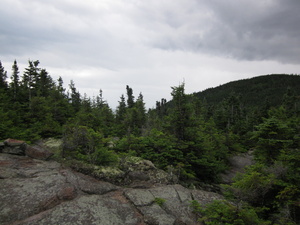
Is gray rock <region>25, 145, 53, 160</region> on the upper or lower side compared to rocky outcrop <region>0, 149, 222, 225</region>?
upper

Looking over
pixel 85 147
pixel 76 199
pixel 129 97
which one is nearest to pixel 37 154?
pixel 85 147

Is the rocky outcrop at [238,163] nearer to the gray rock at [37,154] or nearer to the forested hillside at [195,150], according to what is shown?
the forested hillside at [195,150]

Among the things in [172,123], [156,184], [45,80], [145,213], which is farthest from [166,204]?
[45,80]

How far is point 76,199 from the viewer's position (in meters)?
6.04

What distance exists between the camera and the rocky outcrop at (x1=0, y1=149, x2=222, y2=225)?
5137mm

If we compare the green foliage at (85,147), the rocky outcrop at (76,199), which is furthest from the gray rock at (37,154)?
the green foliage at (85,147)

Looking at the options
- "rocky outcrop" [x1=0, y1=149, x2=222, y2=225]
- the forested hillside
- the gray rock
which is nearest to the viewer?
"rocky outcrop" [x1=0, y1=149, x2=222, y2=225]

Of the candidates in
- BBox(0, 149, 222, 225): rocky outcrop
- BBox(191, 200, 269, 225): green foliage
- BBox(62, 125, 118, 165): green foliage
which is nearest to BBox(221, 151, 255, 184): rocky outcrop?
BBox(0, 149, 222, 225): rocky outcrop

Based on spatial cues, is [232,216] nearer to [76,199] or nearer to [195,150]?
[76,199]

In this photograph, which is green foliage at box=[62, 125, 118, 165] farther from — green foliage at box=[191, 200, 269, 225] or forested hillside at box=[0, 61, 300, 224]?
green foliage at box=[191, 200, 269, 225]

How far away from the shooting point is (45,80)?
37.7 meters

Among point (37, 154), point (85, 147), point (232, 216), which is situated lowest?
point (232, 216)

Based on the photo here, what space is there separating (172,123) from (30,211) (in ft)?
34.9

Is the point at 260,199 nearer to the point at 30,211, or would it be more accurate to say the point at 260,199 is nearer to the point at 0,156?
the point at 30,211
